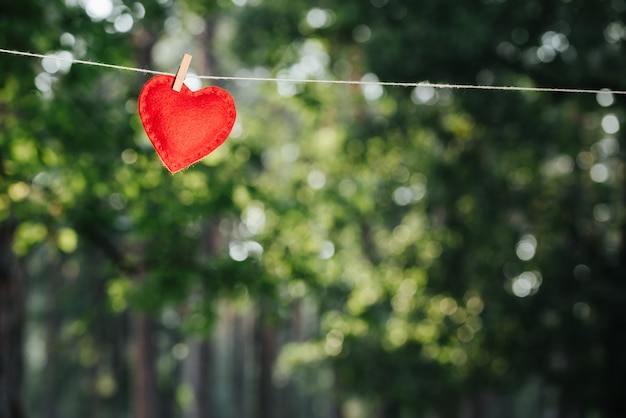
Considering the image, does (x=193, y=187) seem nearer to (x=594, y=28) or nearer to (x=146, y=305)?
(x=146, y=305)

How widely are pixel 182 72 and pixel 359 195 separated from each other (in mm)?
6789

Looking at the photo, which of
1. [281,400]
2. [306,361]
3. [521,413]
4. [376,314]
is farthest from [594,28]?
[521,413]

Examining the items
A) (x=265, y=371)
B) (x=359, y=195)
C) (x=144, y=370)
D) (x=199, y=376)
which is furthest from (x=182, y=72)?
(x=265, y=371)

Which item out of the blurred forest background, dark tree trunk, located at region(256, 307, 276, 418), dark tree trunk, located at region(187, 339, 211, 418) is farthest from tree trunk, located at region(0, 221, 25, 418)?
dark tree trunk, located at region(256, 307, 276, 418)

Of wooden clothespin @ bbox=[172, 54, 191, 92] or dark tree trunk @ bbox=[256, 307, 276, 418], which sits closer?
wooden clothespin @ bbox=[172, 54, 191, 92]

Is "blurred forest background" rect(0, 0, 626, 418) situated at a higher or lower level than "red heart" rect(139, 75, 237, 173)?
higher

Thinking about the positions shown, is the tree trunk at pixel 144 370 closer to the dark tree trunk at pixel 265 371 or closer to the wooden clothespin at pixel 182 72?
the dark tree trunk at pixel 265 371

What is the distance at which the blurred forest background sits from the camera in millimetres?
6668

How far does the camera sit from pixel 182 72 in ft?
9.18

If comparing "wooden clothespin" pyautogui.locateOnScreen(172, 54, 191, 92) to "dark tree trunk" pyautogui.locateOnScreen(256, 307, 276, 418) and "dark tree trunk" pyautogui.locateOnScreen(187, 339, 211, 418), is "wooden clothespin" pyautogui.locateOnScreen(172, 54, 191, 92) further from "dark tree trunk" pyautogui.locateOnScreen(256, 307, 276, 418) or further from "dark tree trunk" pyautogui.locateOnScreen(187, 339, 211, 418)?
"dark tree trunk" pyautogui.locateOnScreen(256, 307, 276, 418)

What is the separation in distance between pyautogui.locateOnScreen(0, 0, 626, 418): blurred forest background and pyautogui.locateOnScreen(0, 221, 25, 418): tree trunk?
0.07 feet

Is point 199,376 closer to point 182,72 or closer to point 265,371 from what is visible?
point 265,371

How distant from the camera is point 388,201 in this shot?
14.5 meters

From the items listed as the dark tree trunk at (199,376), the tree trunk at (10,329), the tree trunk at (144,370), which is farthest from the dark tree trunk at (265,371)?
the tree trunk at (10,329)
